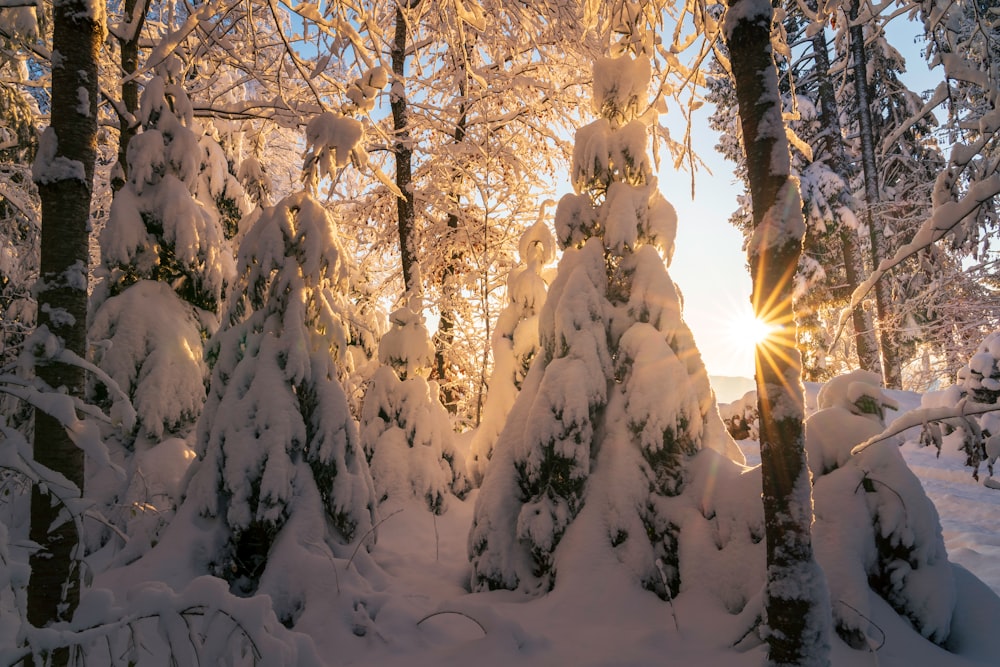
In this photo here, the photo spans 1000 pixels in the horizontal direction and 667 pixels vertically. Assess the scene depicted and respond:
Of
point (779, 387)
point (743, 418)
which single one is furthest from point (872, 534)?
point (743, 418)

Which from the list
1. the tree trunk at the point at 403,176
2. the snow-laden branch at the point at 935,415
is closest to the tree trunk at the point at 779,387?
the snow-laden branch at the point at 935,415

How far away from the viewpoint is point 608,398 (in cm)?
489

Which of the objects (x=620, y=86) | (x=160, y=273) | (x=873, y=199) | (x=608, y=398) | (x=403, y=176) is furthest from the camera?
(x=873, y=199)

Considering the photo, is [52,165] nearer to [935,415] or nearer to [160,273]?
[935,415]

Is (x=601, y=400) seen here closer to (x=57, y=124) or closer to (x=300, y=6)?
(x=300, y=6)

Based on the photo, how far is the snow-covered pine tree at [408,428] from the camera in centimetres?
716

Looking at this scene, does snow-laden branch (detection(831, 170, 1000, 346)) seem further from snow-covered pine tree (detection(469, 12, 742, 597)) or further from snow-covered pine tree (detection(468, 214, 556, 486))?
snow-covered pine tree (detection(468, 214, 556, 486))

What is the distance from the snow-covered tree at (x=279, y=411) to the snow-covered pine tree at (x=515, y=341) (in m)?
2.77

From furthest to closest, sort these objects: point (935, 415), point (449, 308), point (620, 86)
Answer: point (449, 308) < point (620, 86) < point (935, 415)

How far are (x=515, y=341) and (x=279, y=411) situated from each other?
400 centimetres

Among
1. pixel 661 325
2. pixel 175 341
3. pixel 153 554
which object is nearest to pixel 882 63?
pixel 661 325

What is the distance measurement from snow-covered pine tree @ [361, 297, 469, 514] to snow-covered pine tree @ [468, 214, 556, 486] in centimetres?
44

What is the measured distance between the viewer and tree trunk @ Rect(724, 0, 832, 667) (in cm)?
260

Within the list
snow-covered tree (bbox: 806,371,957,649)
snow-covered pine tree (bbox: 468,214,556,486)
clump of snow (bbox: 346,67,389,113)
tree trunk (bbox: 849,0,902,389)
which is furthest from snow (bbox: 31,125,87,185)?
tree trunk (bbox: 849,0,902,389)
